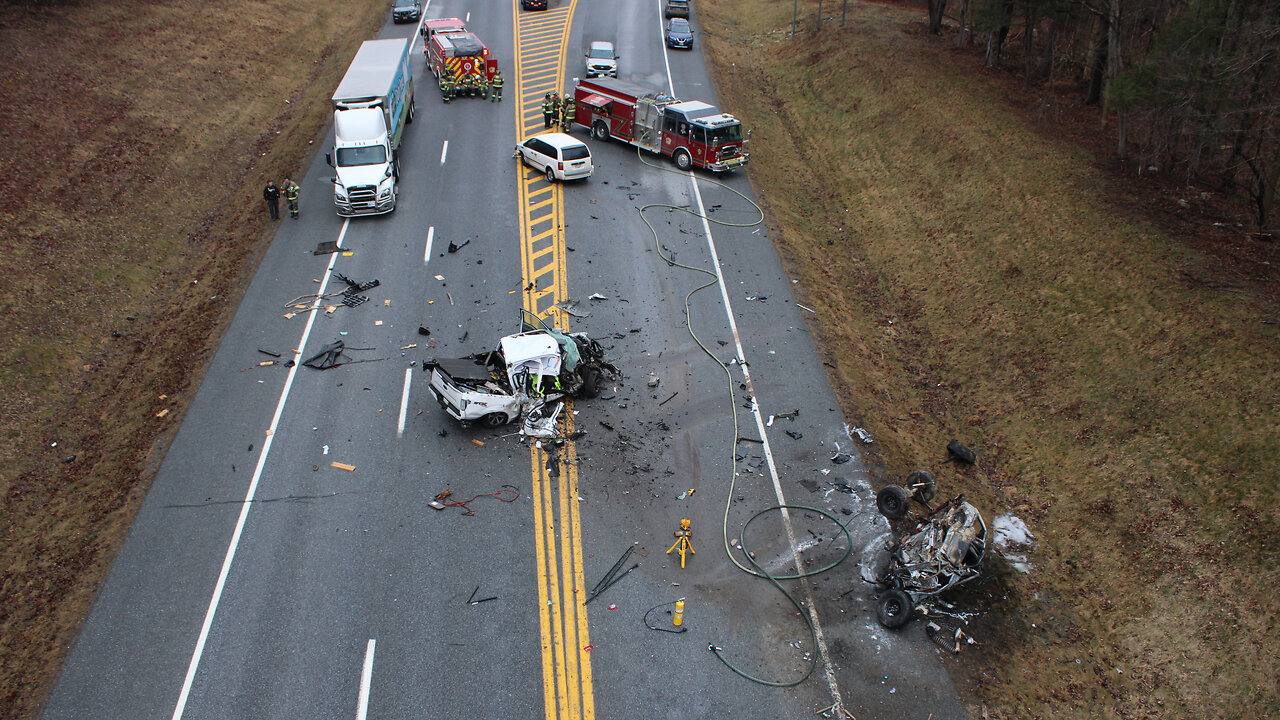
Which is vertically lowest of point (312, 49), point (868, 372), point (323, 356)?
point (868, 372)

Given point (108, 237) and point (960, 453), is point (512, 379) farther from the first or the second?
point (108, 237)

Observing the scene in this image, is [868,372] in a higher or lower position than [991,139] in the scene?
lower

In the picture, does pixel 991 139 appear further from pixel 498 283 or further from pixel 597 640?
pixel 597 640

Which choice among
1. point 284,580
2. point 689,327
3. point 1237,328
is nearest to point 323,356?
point 284,580

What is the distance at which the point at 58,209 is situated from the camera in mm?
22422

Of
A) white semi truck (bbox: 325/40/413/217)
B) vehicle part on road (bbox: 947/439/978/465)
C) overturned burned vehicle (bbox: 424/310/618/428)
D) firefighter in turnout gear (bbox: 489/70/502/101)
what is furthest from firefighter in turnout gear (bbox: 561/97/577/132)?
vehicle part on road (bbox: 947/439/978/465)

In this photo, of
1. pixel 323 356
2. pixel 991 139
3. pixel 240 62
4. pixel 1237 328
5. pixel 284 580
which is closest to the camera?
pixel 284 580

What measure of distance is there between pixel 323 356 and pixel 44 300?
7904 millimetres

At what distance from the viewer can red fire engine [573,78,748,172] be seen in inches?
1112

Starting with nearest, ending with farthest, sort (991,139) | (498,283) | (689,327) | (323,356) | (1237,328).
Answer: (1237,328) < (323,356) < (689,327) < (498,283) < (991,139)

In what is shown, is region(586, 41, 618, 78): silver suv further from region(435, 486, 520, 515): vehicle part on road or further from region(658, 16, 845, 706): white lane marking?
region(435, 486, 520, 515): vehicle part on road

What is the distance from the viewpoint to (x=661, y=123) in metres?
29.5

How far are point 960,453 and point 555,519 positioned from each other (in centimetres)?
905

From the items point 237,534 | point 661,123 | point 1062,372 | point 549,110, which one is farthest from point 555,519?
point 549,110
